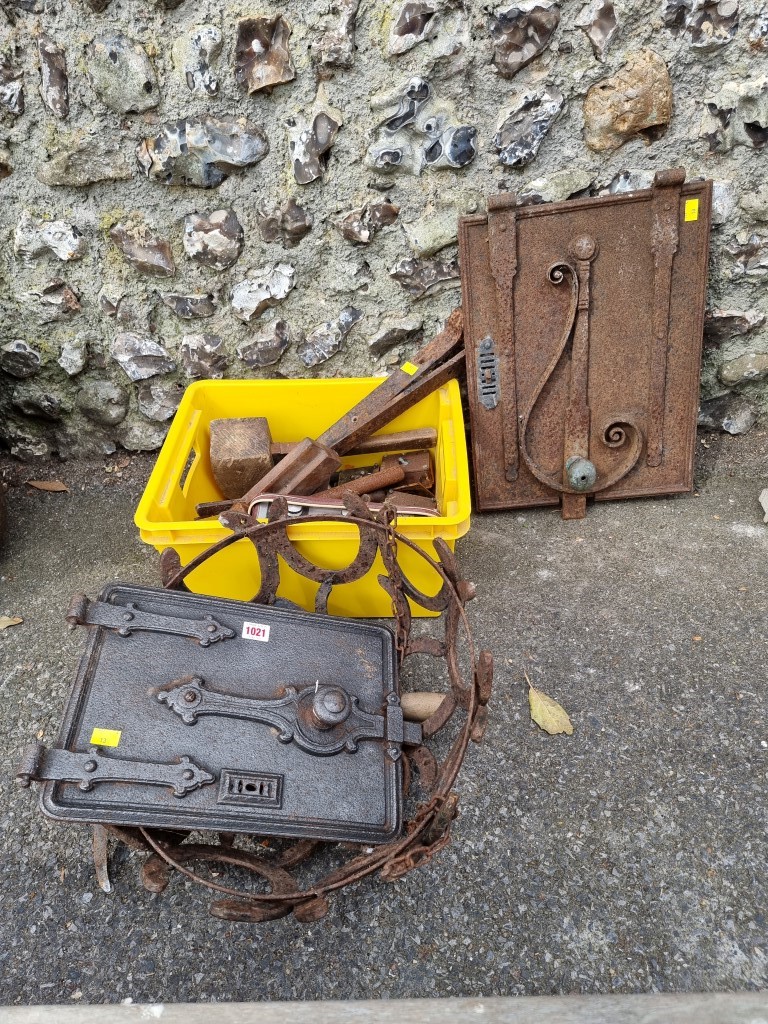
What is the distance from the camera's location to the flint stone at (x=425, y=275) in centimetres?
222

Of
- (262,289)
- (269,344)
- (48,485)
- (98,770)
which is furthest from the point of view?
(48,485)

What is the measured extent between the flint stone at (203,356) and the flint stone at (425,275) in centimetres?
66

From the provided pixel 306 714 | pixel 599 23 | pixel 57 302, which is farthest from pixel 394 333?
pixel 306 714

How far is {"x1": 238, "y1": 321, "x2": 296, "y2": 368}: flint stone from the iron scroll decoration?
2.63ft

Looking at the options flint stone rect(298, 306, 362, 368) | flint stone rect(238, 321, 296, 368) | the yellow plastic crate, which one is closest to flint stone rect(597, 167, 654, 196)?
the yellow plastic crate

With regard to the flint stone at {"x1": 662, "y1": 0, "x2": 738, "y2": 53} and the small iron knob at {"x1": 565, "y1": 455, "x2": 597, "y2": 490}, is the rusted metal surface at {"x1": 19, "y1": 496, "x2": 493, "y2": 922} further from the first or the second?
the flint stone at {"x1": 662, "y1": 0, "x2": 738, "y2": 53}

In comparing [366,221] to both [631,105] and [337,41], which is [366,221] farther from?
[631,105]

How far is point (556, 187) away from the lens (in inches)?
81.7

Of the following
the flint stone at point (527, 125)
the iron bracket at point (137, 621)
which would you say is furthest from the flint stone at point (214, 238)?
the iron bracket at point (137, 621)

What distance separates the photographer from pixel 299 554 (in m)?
1.87

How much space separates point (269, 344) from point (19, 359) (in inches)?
35.0

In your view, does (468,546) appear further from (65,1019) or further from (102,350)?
(65,1019)

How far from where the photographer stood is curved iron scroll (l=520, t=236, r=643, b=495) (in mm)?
2035

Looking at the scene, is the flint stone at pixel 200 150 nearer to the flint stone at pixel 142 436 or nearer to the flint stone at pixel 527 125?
the flint stone at pixel 527 125
